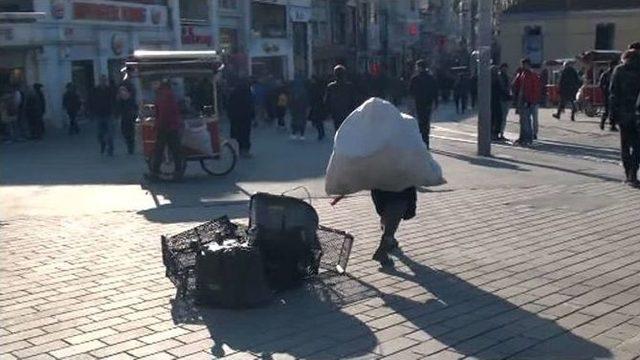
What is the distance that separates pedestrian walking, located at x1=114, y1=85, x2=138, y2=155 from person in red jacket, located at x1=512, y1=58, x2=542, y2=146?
780 cm

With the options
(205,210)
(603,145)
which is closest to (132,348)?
(205,210)

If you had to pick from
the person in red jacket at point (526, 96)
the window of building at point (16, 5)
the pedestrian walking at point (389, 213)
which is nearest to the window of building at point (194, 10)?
the window of building at point (16, 5)

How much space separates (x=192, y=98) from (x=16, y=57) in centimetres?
1271

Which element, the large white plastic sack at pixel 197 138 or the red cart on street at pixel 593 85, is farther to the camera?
the red cart on street at pixel 593 85

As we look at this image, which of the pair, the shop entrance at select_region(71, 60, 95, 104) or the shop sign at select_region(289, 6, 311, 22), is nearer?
the shop entrance at select_region(71, 60, 95, 104)

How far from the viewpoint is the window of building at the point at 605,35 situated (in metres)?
44.3

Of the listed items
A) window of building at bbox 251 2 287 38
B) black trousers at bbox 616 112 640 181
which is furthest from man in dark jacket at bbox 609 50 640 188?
window of building at bbox 251 2 287 38

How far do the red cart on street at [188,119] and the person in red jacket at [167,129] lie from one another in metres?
0.16

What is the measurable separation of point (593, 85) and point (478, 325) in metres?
20.9

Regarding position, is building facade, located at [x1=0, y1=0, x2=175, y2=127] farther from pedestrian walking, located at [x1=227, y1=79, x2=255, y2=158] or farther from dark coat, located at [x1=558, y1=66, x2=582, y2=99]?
dark coat, located at [x1=558, y1=66, x2=582, y2=99]

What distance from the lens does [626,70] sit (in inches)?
455

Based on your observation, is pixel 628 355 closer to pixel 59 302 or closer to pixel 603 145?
pixel 59 302

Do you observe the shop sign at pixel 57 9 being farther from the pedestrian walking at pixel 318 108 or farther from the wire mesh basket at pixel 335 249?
the wire mesh basket at pixel 335 249

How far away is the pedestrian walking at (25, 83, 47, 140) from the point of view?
23906mm
